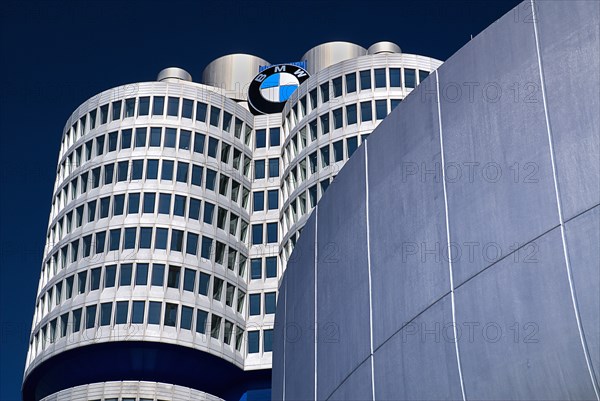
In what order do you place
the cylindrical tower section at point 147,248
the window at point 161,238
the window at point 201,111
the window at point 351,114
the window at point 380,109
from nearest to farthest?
the cylindrical tower section at point 147,248, the window at point 161,238, the window at point 380,109, the window at point 351,114, the window at point 201,111

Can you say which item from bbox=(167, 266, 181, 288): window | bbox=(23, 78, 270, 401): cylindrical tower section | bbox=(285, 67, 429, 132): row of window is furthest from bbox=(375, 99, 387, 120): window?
bbox=(167, 266, 181, 288): window

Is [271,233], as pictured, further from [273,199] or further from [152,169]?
[152,169]

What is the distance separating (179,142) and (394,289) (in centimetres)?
5583

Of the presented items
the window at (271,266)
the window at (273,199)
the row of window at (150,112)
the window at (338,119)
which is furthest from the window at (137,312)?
the window at (338,119)

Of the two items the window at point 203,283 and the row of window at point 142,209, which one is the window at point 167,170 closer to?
the row of window at point 142,209

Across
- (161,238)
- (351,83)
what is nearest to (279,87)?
(351,83)

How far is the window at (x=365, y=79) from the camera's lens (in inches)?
2916

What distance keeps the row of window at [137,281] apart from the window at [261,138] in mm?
13951

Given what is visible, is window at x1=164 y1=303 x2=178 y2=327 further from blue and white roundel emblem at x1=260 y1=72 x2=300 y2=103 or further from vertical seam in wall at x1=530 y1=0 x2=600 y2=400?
vertical seam in wall at x1=530 y1=0 x2=600 y2=400

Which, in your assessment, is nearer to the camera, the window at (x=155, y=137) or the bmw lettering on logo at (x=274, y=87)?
the window at (x=155, y=137)

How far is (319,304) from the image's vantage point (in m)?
24.1

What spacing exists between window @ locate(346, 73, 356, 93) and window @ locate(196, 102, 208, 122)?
A: 37.4 feet

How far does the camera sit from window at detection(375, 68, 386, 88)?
73.9 metres

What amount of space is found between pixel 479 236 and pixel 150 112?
197ft
